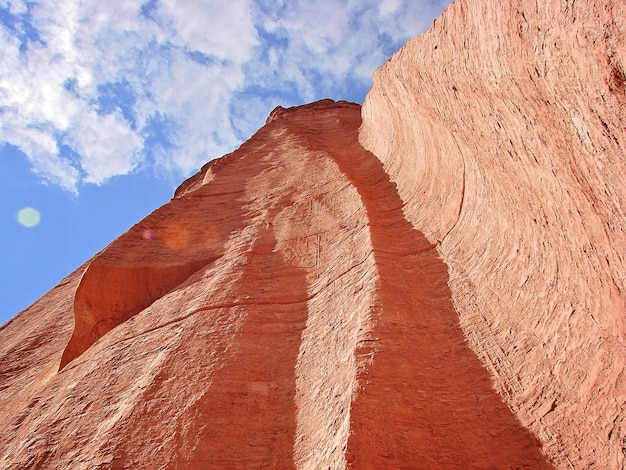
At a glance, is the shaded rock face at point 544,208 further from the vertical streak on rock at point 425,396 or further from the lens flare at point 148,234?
the lens flare at point 148,234

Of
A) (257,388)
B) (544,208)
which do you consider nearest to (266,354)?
(257,388)

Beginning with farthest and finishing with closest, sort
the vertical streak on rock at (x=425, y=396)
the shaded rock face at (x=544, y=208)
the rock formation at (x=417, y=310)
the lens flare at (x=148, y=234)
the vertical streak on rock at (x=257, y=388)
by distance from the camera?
the lens flare at (x=148, y=234)
the vertical streak on rock at (x=257, y=388)
the vertical streak on rock at (x=425, y=396)
the rock formation at (x=417, y=310)
the shaded rock face at (x=544, y=208)

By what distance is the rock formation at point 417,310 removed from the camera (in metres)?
4.13

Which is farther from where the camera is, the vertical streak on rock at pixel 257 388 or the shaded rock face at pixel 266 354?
the vertical streak on rock at pixel 257 388

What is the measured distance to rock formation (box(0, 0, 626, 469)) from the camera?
4133 mm

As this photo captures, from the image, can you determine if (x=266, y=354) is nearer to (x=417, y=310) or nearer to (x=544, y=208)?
(x=417, y=310)

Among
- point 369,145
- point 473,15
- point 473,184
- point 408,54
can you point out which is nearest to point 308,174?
point 369,145

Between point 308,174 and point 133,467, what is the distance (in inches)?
278

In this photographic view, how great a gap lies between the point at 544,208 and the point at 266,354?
3353 mm

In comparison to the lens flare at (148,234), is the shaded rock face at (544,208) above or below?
below

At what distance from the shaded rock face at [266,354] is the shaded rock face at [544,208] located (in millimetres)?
328

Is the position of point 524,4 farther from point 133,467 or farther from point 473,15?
point 133,467

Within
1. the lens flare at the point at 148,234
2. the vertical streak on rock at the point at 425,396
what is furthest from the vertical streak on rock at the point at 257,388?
the lens flare at the point at 148,234

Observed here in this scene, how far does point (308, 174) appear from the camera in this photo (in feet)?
36.2
